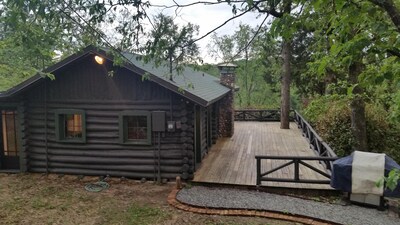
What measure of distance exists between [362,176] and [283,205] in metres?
1.82

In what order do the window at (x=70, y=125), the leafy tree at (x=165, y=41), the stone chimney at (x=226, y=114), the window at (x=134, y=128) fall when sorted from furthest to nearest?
the stone chimney at (x=226, y=114)
the window at (x=70, y=125)
the window at (x=134, y=128)
the leafy tree at (x=165, y=41)

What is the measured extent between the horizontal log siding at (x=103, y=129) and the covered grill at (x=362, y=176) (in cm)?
376

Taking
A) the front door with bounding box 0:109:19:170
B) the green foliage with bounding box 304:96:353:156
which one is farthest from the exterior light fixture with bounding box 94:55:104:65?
the green foliage with bounding box 304:96:353:156

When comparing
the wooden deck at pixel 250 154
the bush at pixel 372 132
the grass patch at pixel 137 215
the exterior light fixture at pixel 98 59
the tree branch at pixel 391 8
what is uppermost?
the exterior light fixture at pixel 98 59

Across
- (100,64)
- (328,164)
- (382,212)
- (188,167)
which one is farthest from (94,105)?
(382,212)

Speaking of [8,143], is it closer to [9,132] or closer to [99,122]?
[9,132]

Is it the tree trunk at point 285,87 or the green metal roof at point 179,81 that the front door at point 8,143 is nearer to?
the green metal roof at point 179,81

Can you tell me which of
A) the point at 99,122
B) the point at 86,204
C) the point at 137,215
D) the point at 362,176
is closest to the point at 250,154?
the point at 362,176

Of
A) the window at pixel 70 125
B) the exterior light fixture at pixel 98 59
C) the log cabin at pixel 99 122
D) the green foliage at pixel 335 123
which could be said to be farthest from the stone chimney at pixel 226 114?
the exterior light fixture at pixel 98 59

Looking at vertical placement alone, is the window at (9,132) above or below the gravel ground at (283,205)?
above

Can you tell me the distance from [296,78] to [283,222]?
1580cm

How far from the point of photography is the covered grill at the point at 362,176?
6.40 m

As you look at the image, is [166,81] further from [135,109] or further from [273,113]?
[273,113]

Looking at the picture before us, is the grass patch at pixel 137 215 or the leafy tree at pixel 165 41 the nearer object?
the leafy tree at pixel 165 41
